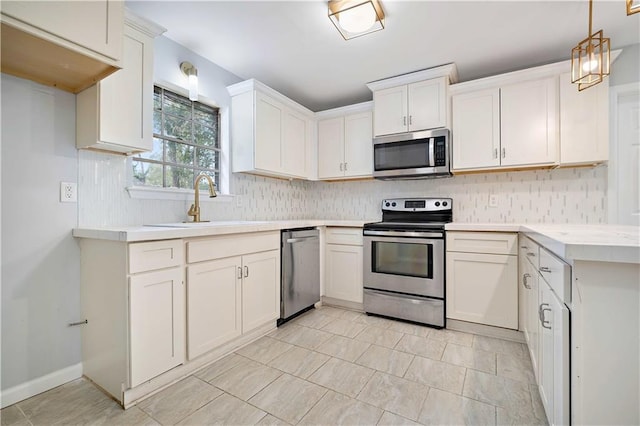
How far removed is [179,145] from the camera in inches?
100.0

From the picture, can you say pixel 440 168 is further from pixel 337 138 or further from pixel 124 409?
pixel 124 409

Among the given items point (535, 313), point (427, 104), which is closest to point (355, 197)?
point (427, 104)

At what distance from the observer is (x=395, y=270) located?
283cm

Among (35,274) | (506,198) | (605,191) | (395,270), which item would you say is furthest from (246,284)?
(605,191)

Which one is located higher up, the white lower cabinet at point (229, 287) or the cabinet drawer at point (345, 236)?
the cabinet drawer at point (345, 236)

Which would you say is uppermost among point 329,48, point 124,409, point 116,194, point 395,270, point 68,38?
point 329,48

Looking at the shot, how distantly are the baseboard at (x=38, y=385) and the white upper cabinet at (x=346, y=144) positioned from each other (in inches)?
112

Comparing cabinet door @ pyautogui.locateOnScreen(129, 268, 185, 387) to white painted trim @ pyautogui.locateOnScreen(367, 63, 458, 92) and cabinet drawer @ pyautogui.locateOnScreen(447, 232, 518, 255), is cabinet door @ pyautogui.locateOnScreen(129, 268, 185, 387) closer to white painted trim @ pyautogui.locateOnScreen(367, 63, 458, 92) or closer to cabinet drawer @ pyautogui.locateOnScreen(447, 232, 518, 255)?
cabinet drawer @ pyautogui.locateOnScreen(447, 232, 518, 255)

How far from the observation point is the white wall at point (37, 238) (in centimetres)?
159

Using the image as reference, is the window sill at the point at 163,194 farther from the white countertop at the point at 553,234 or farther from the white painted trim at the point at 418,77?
the white painted trim at the point at 418,77

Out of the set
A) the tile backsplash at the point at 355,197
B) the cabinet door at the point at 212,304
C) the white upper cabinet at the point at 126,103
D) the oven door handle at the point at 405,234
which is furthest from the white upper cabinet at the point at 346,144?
the white upper cabinet at the point at 126,103

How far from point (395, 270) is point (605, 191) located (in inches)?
76.2

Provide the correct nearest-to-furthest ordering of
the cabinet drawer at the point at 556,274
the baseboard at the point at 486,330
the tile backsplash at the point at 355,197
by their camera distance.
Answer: the cabinet drawer at the point at 556,274, the tile backsplash at the point at 355,197, the baseboard at the point at 486,330

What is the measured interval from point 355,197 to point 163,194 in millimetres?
2269
